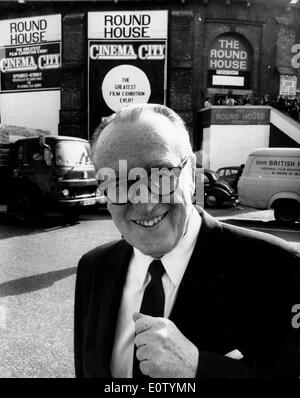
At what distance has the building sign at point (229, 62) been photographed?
68.8 feet

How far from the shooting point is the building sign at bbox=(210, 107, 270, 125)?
1878 cm

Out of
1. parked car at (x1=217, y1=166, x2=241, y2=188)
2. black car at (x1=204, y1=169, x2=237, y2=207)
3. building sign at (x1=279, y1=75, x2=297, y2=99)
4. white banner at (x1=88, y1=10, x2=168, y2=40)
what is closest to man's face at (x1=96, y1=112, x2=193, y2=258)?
black car at (x1=204, y1=169, x2=237, y2=207)

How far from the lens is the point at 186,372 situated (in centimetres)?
98

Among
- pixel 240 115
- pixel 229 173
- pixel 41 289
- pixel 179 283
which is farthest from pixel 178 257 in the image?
pixel 240 115

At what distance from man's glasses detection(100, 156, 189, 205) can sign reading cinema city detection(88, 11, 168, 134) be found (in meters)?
18.8

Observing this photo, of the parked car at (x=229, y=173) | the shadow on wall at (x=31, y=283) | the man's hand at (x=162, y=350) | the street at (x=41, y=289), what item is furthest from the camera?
the parked car at (x=229, y=173)

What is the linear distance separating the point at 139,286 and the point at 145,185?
36 cm

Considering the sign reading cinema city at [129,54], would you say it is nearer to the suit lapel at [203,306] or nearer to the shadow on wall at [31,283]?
the shadow on wall at [31,283]

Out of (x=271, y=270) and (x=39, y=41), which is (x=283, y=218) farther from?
(x=39, y=41)

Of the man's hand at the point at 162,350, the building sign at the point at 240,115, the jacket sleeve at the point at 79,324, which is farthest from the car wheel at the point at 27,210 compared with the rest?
the building sign at the point at 240,115

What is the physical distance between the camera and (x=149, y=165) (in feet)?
3.66

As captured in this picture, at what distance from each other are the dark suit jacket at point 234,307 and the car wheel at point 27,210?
843 centimetres

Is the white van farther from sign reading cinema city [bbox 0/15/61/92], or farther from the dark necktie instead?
sign reading cinema city [bbox 0/15/61/92]

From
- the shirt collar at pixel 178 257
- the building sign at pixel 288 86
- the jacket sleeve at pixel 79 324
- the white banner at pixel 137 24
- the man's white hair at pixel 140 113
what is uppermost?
the white banner at pixel 137 24
